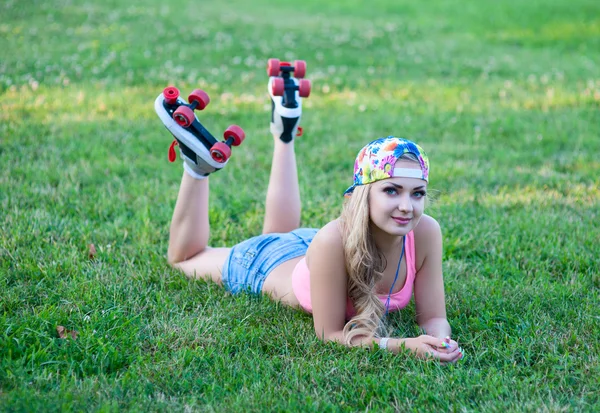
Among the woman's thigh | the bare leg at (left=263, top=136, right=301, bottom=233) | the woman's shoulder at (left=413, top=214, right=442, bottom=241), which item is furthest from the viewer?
the bare leg at (left=263, top=136, right=301, bottom=233)

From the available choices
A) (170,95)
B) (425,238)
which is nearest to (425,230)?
(425,238)

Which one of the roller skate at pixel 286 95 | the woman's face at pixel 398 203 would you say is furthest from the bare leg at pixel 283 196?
the woman's face at pixel 398 203

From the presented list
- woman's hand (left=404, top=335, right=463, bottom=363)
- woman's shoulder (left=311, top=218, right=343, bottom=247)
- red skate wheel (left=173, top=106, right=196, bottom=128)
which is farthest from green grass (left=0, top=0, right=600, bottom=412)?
red skate wheel (left=173, top=106, right=196, bottom=128)

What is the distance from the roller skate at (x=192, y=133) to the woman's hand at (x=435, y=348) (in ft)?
4.49

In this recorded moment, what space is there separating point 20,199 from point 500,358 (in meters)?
3.36

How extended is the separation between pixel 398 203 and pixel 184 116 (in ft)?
4.09

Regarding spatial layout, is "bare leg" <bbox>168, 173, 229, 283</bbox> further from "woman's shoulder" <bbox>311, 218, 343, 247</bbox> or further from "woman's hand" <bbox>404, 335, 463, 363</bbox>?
"woman's hand" <bbox>404, 335, 463, 363</bbox>

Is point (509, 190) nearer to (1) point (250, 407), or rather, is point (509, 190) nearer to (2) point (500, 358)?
(2) point (500, 358)

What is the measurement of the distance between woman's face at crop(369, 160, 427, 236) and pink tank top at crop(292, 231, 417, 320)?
309 millimetres

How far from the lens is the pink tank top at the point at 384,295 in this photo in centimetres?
329

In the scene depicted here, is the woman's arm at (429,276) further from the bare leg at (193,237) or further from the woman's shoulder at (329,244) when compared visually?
the bare leg at (193,237)

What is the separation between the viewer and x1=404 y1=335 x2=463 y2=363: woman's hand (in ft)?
9.85

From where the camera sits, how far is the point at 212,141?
12.1 feet

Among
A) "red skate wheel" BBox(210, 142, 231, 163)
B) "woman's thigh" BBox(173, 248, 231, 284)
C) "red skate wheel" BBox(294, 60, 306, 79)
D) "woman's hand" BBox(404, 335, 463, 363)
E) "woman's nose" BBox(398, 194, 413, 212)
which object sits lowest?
"woman's hand" BBox(404, 335, 463, 363)
